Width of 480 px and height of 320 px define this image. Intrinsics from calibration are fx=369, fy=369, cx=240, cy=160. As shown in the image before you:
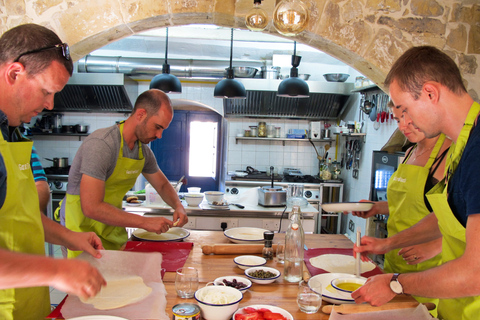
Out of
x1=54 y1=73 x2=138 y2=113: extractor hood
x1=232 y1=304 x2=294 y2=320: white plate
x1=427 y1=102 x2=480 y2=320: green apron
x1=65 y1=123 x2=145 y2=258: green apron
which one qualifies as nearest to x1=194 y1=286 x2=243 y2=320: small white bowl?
x1=232 y1=304 x2=294 y2=320: white plate

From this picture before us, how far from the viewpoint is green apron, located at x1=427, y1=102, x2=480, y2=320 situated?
51.5 inches

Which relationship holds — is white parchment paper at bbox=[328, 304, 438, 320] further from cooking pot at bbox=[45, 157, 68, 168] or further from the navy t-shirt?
cooking pot at bbox=[45, 157, 68, 168]

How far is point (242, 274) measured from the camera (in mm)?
1932

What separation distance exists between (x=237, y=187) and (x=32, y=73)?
5121 millimetres

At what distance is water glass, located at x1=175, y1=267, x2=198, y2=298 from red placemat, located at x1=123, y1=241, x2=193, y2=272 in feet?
1.33

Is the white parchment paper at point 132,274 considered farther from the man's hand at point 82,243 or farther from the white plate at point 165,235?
the white plate at point 165,235

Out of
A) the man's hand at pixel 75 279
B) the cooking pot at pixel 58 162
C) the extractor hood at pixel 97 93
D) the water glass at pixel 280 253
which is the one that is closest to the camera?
the man's hand at pixel 75 279

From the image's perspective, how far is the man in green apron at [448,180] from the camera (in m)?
1.19

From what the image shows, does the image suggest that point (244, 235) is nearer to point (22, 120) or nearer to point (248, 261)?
point (248, 261)

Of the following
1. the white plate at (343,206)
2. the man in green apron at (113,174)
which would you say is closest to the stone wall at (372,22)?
the man in green apron at (113,174)

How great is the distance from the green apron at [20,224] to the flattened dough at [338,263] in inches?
54.8

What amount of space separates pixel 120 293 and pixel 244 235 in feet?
3.85

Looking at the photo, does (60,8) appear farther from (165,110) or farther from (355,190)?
(355,190)

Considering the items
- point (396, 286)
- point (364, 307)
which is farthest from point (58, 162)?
point (396, 286)
